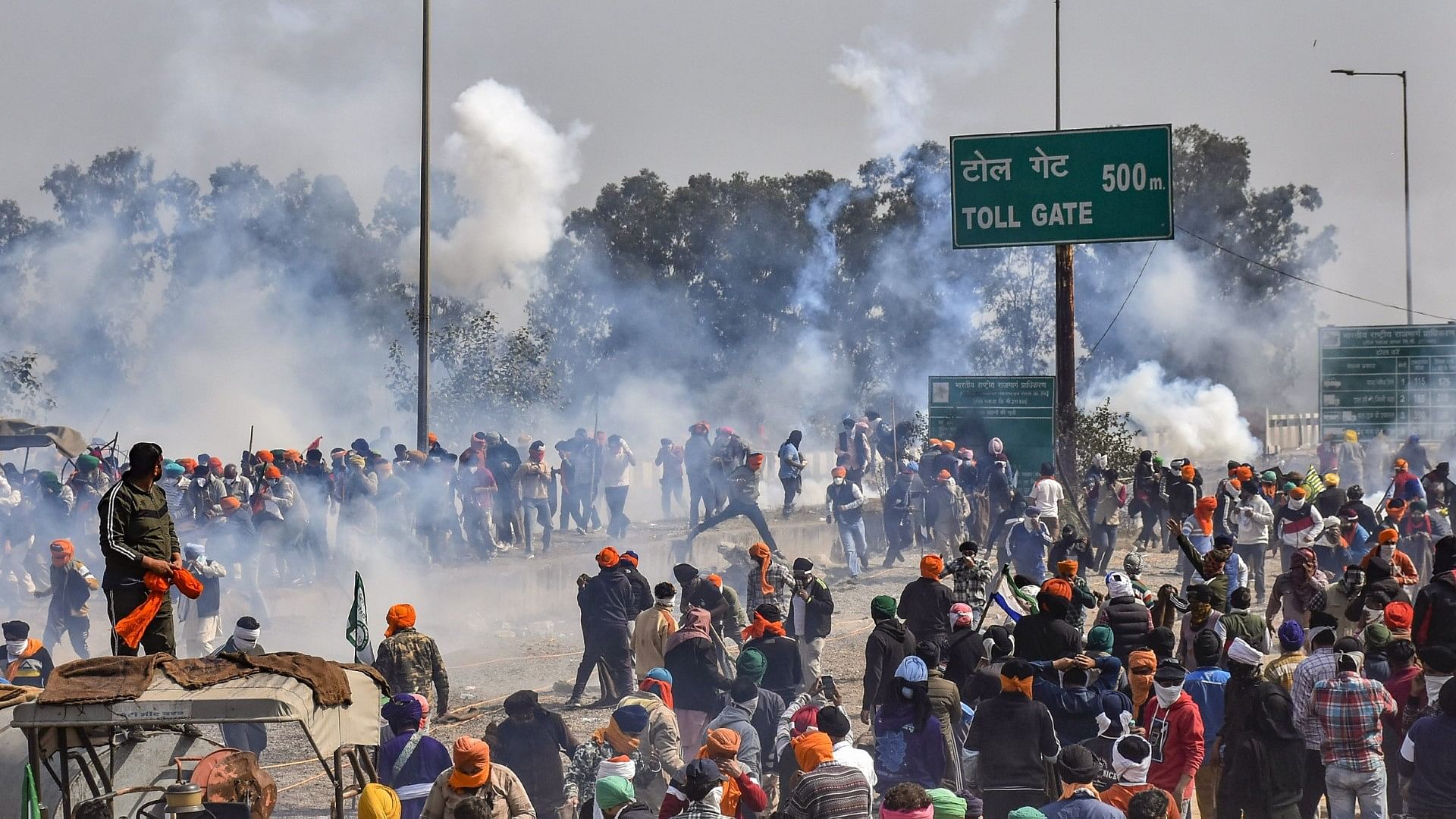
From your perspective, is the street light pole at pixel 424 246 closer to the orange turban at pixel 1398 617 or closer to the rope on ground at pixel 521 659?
the rope on ground at pixel 521 659

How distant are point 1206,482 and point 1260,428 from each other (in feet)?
49.6

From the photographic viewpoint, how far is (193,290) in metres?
37.0

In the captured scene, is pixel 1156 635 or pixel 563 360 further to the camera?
pixel 563 360

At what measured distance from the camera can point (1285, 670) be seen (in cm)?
838

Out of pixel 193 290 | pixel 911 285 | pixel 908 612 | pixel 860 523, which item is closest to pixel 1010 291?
pixel 911 285

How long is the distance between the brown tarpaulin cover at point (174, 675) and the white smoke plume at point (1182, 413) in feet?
125

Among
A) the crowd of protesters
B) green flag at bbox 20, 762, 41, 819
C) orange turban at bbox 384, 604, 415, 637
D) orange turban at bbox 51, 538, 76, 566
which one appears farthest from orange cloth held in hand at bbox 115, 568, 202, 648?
orange turban at bbox 51, 538, 76, 566

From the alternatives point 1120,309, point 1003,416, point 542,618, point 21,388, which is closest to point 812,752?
point 542,618

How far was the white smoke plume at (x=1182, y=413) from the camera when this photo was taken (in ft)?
145

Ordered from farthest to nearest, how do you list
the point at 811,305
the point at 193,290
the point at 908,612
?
the point at 811,305
the point at 193,290
the point at 908,612

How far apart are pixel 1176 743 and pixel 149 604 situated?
4690 mm

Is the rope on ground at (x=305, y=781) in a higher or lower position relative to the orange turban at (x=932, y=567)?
lower

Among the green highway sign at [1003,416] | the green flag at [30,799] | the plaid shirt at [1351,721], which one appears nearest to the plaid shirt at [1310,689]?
the plaid shirt at [1351,721]

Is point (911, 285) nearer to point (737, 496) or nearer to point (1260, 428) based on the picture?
point (1260, 428)
